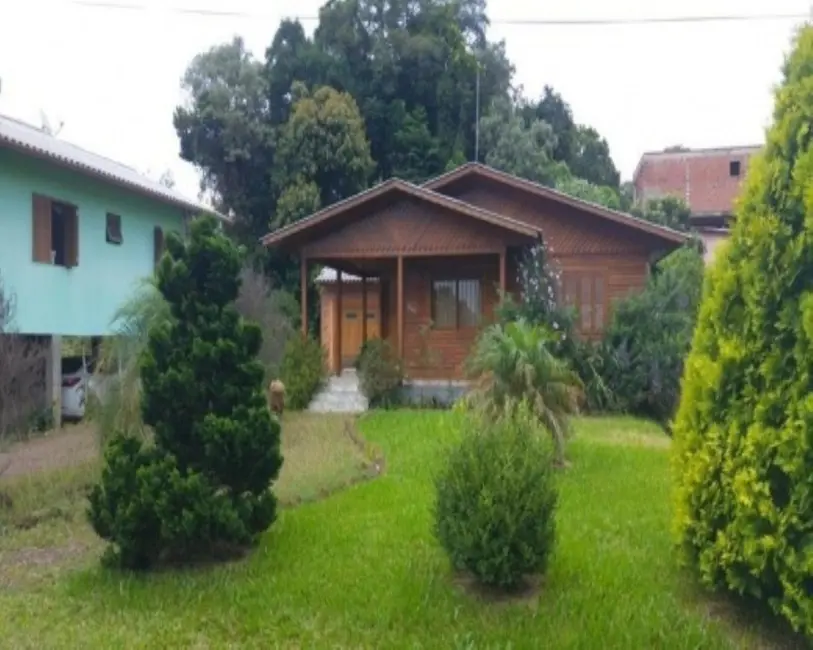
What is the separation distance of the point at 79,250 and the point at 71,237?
33 cm

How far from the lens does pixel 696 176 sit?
1581 inches

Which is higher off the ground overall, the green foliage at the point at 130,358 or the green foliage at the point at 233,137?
the green foliage at the point at 233,137

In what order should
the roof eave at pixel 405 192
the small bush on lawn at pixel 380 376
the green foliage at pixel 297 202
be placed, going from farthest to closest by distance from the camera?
1. the green foliage at pixel 297 202
2. the roof eave at pixel 405 192
3. the small bush on lawn at pixel 380 376

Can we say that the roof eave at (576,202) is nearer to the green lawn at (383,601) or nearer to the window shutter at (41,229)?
the window shutter at (41,229)

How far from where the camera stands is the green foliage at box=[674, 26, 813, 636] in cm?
392

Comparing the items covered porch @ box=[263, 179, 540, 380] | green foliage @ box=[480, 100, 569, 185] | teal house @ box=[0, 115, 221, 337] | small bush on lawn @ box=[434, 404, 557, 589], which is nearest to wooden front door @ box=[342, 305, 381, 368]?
covered porch @ box=[263, 179, 540, 380]

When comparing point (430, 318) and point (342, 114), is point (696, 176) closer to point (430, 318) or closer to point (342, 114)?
point (342, 114)

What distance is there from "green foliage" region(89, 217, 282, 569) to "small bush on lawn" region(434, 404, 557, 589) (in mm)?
1571

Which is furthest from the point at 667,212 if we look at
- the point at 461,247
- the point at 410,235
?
the point at 410,235

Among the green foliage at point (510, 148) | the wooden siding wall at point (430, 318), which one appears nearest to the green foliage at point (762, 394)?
the wooden siding wall at point (430, 318)

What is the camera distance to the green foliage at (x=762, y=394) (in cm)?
392

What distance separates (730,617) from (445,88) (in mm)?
29162

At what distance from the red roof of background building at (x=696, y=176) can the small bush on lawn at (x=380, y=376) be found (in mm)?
26004

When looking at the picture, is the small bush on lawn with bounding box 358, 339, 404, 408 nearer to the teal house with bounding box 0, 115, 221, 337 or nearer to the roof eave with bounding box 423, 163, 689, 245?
the teal house with bounding box 0, 115, 221, 337
